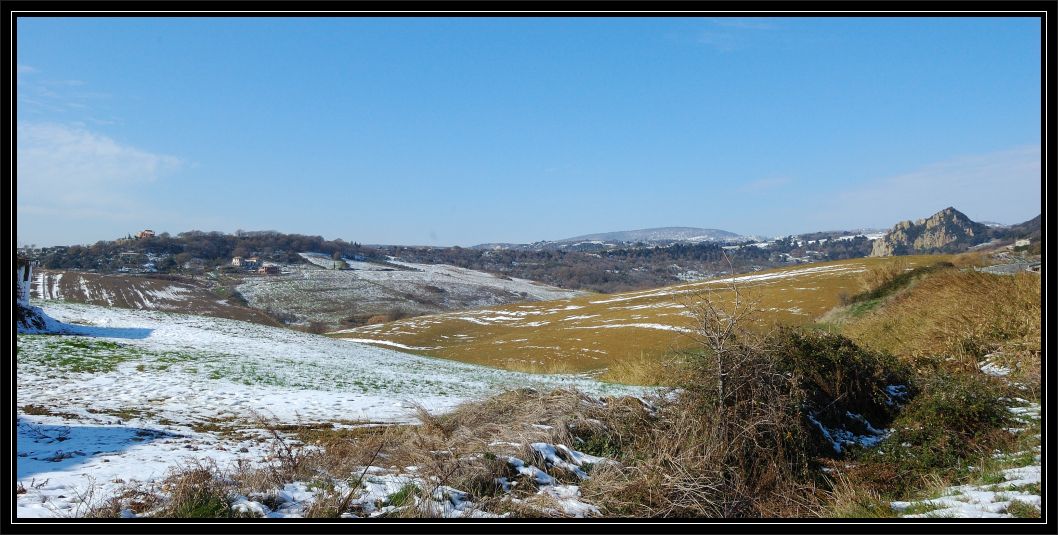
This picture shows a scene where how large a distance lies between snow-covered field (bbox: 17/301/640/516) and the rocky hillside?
154042 mm

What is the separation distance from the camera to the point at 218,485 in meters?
6.02

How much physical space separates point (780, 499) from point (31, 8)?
33.4 ft

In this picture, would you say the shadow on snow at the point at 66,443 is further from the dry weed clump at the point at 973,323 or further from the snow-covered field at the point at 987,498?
the dry weed clump at the point at 973,323

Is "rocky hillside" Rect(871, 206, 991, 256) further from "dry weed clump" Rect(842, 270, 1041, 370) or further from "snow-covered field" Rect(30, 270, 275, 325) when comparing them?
"snow-covered field" Rect(30, 270, 275, 325)

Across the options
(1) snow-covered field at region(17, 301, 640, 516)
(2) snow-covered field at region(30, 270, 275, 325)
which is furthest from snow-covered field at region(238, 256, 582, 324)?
(1) snow-covered field at region(17, 301, 640, 516)

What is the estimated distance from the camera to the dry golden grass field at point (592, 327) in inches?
1726

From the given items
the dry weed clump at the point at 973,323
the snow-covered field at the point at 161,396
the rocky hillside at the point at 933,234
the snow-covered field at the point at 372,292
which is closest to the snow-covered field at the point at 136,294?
the snow-covered field at the point at 372,292

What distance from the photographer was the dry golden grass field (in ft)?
144

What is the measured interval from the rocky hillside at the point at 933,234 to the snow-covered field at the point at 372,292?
97.3m

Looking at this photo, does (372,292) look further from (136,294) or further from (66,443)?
(66,443)

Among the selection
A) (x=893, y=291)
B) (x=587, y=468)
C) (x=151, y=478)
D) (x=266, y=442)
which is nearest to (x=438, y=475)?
(x=587, y=468)

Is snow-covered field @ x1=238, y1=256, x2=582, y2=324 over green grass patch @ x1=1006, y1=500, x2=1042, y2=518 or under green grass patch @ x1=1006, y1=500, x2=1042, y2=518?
under

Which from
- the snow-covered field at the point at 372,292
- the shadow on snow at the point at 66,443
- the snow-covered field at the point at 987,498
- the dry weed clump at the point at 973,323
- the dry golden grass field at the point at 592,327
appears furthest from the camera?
the snow-covered field at the point at 372,292

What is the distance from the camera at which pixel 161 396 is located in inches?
531
